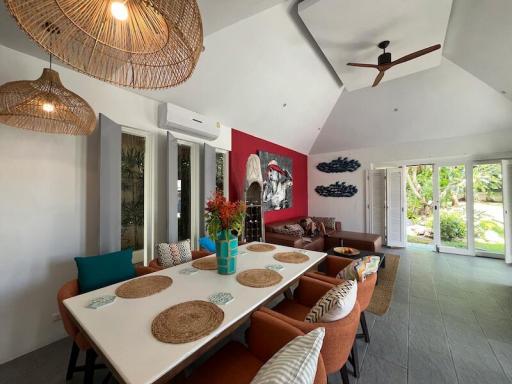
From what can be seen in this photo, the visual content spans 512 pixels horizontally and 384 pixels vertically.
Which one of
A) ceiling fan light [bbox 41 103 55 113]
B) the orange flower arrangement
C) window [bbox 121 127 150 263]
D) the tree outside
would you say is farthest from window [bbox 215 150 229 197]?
the tree outside

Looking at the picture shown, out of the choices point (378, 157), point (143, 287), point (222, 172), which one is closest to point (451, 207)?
point (378, 157)

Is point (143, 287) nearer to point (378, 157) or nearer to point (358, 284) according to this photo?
point (358, 284)

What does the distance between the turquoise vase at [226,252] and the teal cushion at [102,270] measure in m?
0.95

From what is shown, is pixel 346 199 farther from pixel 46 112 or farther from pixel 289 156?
pixel 46 112

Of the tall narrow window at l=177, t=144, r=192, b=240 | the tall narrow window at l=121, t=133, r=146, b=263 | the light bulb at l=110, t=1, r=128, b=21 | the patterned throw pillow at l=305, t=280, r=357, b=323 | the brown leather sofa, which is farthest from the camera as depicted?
the brown leather sofa

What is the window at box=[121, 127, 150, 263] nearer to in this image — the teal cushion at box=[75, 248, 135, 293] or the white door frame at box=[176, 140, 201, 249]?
the white door frame at box=[176, 140, 201, 249]

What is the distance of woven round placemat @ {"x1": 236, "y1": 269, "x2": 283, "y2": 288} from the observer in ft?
4.79

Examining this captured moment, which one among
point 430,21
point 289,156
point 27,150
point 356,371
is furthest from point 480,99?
point 27,150

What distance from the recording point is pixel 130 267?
1938mm

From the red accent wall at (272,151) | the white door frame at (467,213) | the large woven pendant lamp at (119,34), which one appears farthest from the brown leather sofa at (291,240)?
the large woven pendant lamp at (119,34)

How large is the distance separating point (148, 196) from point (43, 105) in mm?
1485

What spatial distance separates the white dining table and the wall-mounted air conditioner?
1930 mm

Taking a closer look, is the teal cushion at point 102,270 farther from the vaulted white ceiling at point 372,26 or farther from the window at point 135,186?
the vaulted white ceiling at point 372,26

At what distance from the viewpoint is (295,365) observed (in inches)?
26.6
